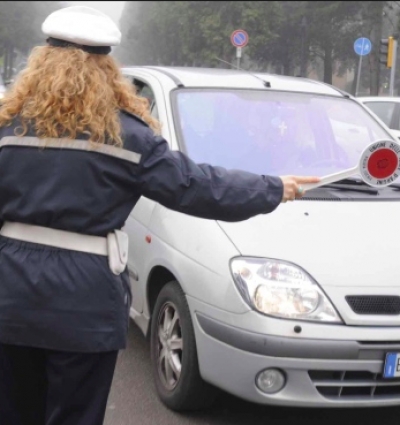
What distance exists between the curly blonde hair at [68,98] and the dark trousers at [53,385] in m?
0.66

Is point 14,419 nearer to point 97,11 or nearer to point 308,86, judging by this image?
point 97,11

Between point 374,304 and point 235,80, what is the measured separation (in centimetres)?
200

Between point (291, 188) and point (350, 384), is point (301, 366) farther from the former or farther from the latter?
point (291, 188)

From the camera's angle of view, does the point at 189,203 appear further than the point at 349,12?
No

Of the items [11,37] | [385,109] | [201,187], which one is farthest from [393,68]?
[201,187]

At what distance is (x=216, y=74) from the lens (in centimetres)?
500

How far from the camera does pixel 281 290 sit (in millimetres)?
3338

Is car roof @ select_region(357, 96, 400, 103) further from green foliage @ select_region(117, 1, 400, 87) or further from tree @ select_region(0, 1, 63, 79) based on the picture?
tree @ select_region(0, 1, 63, 79)

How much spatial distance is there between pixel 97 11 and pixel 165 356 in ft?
6.70

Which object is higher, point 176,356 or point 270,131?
point 270,131

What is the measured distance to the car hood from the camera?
3.43 metres

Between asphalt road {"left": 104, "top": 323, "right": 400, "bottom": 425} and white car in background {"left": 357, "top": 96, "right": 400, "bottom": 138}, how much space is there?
7.31 metres

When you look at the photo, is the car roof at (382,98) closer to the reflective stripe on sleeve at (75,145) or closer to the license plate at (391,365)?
the license plate at (391,365)

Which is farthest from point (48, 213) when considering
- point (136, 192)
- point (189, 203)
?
point (189, 203)
